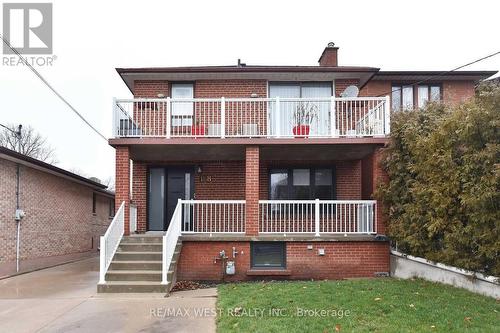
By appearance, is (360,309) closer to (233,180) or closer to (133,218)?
(233,180)

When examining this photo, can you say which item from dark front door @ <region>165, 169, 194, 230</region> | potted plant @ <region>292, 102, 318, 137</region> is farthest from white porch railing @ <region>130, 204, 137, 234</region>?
potted plant @ <region>292, 102, 318, 137</region>

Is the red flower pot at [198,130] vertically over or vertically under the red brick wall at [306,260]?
over

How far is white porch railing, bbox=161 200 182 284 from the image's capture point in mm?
8586

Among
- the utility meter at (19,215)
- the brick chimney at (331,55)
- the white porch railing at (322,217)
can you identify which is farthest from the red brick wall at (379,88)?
the utility meter at (19,215)

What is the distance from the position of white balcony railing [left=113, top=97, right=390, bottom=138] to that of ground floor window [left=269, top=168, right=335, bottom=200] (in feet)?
6.14

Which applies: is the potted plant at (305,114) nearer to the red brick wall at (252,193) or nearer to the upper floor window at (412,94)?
the red brick wall at (252,193)

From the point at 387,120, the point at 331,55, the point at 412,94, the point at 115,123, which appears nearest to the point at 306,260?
the point at 387,120

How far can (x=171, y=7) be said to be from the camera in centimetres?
1276

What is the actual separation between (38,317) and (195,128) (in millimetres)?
6139

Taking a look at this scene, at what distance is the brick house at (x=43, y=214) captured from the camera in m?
11.8

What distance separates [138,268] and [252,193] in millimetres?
3290

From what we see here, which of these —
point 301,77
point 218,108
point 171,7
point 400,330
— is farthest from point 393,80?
point 400,330

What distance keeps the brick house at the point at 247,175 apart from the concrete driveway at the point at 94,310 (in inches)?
27.1

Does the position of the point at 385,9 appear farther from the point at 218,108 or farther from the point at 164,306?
the point at 164,306
